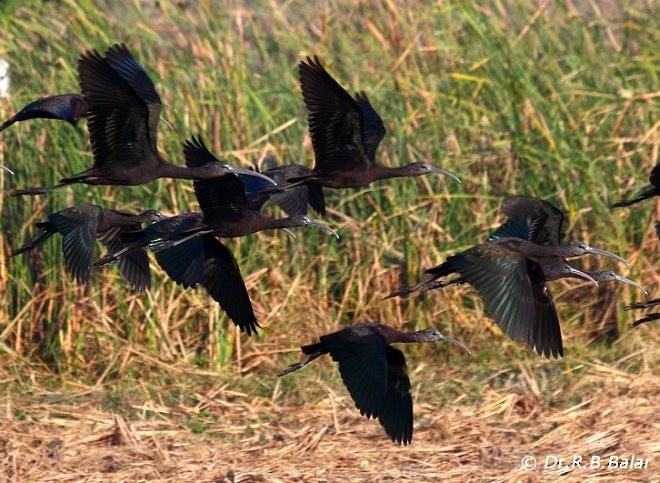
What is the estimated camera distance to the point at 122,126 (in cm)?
710

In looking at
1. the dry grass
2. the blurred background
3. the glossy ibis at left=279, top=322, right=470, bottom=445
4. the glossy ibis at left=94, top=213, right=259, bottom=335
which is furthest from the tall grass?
the glossy ibis at left=279, top=322, right=470, bottom=445

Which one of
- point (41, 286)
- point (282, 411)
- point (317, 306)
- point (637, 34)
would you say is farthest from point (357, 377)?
point (637, 34)

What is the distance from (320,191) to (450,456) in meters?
1.84

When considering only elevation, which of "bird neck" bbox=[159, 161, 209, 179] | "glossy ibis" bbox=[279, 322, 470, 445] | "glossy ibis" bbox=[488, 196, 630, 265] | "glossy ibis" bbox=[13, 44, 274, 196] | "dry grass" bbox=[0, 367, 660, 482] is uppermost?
"glossy ibis" bbox=[13, 44, 274, 196]

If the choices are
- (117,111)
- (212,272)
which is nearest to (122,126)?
(117,111)

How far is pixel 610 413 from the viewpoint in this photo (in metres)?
8.21

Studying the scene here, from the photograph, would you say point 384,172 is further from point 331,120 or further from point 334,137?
point 331,120

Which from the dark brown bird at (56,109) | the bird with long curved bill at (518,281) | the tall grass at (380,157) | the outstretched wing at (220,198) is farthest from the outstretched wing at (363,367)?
the tall grass at (380,157)

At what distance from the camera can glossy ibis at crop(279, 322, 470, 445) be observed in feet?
23.2

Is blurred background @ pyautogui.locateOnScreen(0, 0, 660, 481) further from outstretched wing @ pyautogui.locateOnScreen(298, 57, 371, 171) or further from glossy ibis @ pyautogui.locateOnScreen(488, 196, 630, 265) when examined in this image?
outstretched wing @ pyautogui.locateOnScreen(298, 57, 371, 171)

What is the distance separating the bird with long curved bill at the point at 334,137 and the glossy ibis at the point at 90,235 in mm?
969

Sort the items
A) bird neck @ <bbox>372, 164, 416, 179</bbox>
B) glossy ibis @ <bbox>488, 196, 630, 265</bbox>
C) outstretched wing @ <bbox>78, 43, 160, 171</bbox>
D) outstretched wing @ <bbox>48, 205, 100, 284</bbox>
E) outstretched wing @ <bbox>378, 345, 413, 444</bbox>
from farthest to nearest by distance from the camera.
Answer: glossy ibis @ <bbox>488, 196, 630, 265</bbox>
bird neck @ <bbox>372, 164, 416, 179</bbox>
outstretched wing @ <bbox>48, 205, 100, 284</bbox>
outstretched wing @ <bbox>378, 345, 413, 444</bbox>
outstretched wing @ <bbox>78, 43, 160, 171</bbox>

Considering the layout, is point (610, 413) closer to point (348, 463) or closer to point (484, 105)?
point (348, 463)

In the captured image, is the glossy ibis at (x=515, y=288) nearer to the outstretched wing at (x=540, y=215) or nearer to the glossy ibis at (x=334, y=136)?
the outstretched wing at (x=540, y=215)
